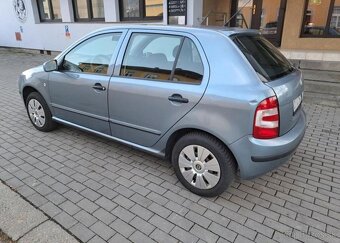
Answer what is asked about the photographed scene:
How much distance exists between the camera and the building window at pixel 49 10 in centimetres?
1170

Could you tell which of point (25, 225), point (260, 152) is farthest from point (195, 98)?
point (25, 225)

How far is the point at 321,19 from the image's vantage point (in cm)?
771

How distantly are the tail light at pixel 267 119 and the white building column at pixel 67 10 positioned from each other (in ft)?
34.1

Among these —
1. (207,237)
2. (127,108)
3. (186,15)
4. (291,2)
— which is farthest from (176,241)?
(291,2)

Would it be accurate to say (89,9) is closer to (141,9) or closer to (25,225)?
(141,9)

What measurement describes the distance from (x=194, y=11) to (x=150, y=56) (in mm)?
5215

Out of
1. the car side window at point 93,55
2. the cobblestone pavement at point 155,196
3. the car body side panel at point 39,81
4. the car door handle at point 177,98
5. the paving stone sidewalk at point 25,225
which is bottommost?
the cobblestone pavement at point 155,196

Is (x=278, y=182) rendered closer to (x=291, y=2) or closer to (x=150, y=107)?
(x=150, y=107)

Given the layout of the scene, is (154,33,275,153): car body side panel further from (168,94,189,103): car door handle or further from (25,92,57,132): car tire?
(25,92,57,132): car tire

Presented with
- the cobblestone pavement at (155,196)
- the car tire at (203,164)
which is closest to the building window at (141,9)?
the cobblestone pavement at (155,196)

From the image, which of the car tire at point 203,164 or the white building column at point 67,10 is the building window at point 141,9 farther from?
the car tire at point 203,164

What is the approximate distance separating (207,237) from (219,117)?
1.03 metres

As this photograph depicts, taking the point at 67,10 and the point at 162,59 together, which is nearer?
the point at 162,59

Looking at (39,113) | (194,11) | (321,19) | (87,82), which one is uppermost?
(194,11)
